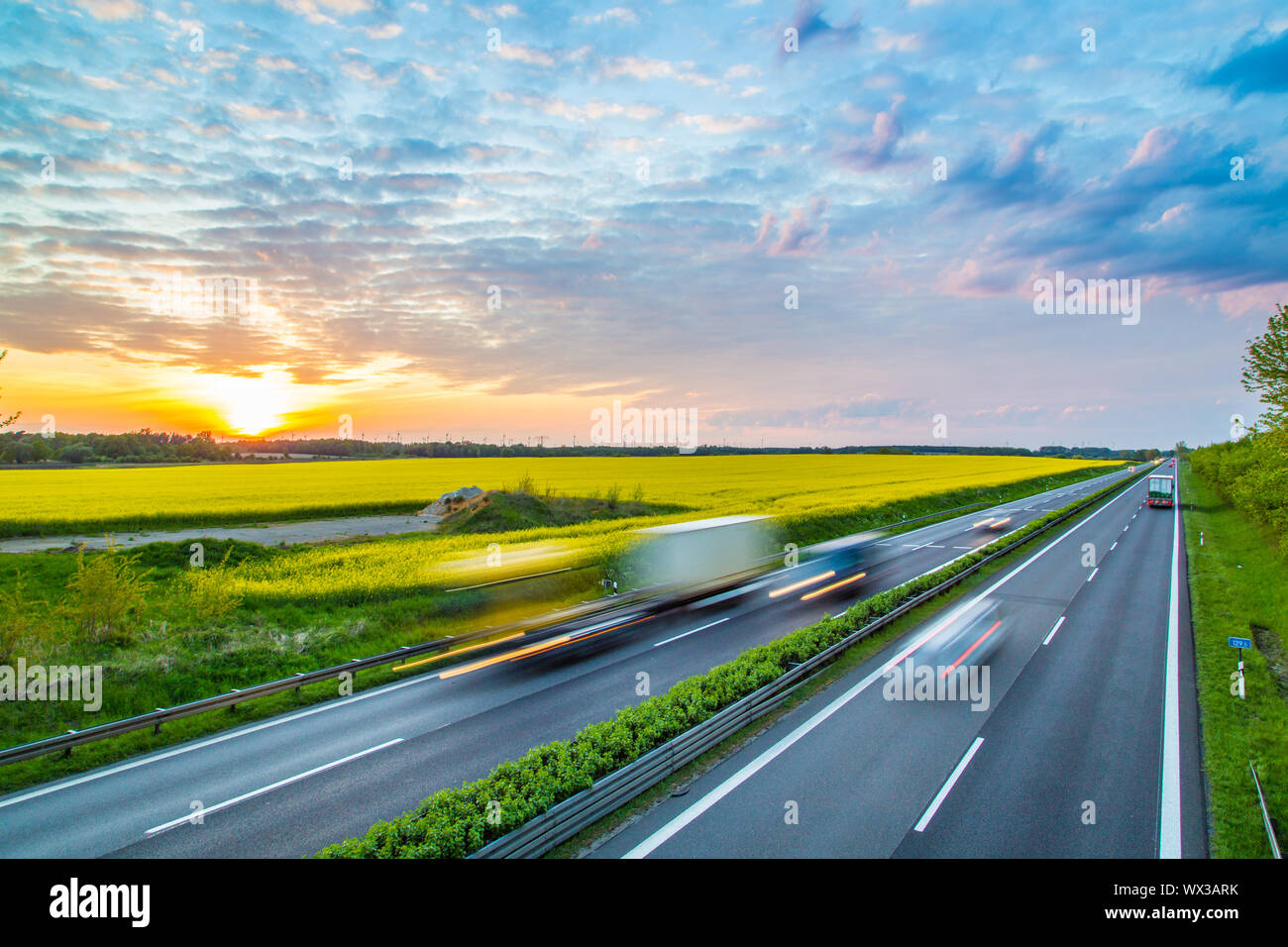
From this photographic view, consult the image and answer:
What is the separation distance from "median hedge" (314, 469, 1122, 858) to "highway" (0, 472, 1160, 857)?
1476mm

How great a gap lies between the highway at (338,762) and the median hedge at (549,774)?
1.48m

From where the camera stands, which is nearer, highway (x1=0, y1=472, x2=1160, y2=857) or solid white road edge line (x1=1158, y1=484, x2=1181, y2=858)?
solid white road edge line (x1=1158, y1=484, x2=1181, y2=858)

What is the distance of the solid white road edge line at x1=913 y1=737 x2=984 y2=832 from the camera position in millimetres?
10203

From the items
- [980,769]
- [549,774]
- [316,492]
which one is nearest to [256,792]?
[549,774]

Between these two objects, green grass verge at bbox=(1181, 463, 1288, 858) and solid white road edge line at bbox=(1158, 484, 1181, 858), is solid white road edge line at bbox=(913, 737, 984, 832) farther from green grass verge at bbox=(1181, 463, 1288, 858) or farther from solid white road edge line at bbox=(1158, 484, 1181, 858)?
green grass verge at bbox=(1181, 463, 1288, 858)

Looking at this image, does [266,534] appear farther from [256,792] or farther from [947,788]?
[947,788]

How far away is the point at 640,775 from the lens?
11227mm

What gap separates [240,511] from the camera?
53375 millimetres

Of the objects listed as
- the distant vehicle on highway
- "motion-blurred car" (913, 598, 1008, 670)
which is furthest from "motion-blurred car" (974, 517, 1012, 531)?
"motion-blurred car" (913, 598, 1008, 670)

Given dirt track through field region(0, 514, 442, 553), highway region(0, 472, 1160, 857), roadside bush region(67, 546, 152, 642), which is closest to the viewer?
highway region(0, 472, 1160, 857)

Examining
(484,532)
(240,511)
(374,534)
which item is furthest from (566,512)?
(240,511)

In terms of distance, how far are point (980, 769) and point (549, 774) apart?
8692 mm

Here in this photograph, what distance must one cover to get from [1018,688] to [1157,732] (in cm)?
302

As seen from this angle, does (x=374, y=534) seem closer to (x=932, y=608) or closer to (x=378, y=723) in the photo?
(x=378, y=723)
